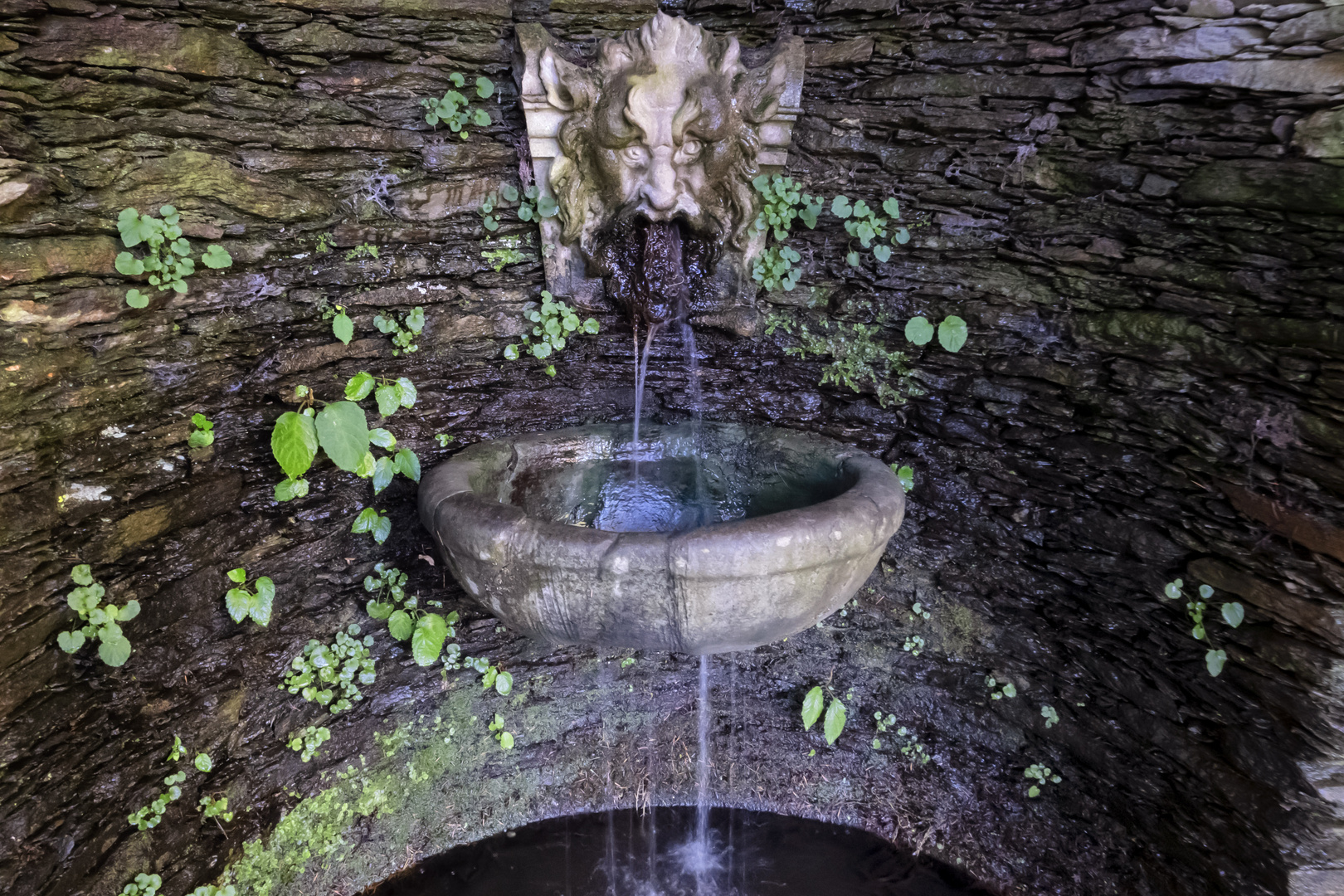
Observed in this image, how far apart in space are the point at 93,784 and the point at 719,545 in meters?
1.85

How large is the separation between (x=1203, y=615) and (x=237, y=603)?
302 centimetres

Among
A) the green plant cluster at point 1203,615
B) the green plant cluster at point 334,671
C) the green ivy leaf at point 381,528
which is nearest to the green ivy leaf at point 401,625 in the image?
the green plant cluster at point 334,671

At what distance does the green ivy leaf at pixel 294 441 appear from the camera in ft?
6.66

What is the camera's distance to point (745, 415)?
303 centimetres

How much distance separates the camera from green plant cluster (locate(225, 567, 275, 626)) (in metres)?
2.19

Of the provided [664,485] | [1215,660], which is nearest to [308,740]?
[664,485]

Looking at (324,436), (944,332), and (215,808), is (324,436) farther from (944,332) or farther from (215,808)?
(944,332)

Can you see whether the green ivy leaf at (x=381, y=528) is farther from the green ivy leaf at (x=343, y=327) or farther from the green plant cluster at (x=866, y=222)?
the green plant cluster at (x=866, y=222)

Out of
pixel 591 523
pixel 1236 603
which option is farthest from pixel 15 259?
pixel 1236 603

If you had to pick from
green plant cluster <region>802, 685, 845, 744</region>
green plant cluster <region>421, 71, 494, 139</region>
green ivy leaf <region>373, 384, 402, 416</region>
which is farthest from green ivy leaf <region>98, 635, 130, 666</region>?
green plant cluster <region>802, 685, 845, 744</region>

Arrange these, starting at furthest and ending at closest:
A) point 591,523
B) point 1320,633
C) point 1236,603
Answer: point 591,523 → point 1236,603 → point 1320,633

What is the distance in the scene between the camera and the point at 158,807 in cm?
207

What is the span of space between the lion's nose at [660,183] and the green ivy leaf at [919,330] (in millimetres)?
1008

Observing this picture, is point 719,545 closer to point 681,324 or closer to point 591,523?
point 591,523
